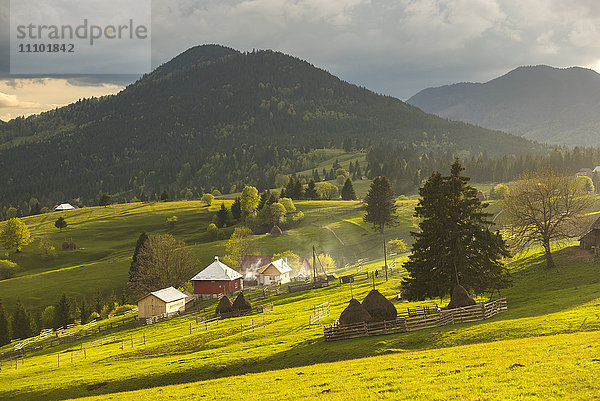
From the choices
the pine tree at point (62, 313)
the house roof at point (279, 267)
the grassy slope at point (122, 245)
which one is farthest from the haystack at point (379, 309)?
the pine tree at point (62, 313)

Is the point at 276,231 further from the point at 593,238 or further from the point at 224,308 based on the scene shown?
the point at 593,238

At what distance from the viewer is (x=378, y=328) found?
41.4 metres

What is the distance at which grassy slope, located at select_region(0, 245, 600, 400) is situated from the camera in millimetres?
22828

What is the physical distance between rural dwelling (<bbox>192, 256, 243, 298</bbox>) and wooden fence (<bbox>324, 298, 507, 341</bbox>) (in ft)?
174

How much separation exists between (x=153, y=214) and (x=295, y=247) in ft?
315

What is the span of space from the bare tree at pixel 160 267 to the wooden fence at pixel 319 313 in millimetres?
45682

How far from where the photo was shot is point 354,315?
4225cm

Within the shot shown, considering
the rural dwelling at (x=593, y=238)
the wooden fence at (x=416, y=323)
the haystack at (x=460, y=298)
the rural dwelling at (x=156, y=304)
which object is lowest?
the rural dwelling at (x=156, y=304)

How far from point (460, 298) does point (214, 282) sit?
194ft

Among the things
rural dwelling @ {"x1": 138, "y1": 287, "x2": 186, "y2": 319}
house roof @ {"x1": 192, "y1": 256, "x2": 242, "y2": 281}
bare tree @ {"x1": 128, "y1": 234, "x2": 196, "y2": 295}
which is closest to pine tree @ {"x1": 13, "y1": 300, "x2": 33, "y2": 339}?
bare tree @ {"x1": 128, "y1": 234, "x2": 196, "y2": 295}

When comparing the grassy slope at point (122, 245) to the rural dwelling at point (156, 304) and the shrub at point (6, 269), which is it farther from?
the rural dwelling at point (156, 304)

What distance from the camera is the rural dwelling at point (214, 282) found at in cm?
9144

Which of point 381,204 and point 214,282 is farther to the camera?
point 381,204

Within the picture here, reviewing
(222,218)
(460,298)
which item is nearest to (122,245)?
(222,218)
